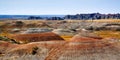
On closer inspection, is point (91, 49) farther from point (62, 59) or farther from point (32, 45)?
point (32, 45)

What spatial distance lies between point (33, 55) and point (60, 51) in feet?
19.8

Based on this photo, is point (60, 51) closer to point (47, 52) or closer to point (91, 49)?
point (47, 52)

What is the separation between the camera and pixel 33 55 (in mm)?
53406

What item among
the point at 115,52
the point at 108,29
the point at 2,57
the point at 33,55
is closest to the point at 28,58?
the point at 33,55

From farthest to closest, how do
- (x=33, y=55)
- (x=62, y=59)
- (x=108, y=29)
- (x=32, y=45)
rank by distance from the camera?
(x=108, y=29)
(x=32, y=45)
(x=33, y=55)
(x=62, y=59)

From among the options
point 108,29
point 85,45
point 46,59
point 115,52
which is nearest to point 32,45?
point 46,59

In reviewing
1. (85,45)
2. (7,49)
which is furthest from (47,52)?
(7,49)

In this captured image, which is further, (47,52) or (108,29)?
(108,29)

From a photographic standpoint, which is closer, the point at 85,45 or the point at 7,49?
the point at 85,45

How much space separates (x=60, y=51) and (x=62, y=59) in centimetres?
330

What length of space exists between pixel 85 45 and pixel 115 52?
6802 mm

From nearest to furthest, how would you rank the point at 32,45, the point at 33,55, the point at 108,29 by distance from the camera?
1. the point at 33,55
2. the point at 32,45
3. the point at 108,29

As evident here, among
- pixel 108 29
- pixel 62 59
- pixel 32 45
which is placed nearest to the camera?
pixel 62 59

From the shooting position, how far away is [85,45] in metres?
54.0
